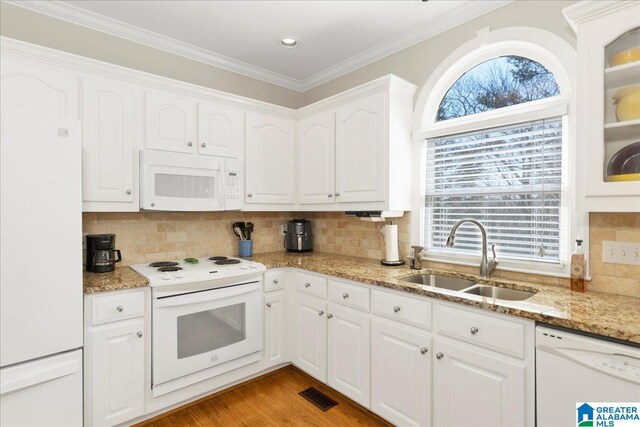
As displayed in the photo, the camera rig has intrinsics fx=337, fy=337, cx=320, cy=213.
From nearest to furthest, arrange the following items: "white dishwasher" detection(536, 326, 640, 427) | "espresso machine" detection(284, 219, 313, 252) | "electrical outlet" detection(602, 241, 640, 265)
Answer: "white dishwasher" detection(536, 326, 640, 427) → "electrical outlet" detection(602, 241, 640, 265) → "espresso machine" detection(284, 219, 313, 252)

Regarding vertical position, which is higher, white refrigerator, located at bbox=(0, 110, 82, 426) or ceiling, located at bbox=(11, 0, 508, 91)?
ceiling, located at bbox=(11, 0, 508, 91)

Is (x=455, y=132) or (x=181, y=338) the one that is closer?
(x=181, y=338)

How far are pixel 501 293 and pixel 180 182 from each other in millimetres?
2293

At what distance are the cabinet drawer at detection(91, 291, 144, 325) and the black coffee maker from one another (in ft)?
1.41

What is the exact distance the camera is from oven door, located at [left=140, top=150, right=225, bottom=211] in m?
2.36

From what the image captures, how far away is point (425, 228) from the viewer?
8.64 feet

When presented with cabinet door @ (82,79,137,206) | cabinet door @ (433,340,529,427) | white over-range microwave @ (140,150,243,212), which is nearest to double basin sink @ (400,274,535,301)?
cabinet door @ (433,340,529,427)

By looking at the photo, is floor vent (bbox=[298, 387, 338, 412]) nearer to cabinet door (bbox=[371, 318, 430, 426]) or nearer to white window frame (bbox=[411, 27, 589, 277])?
cabinet door (bbox=[371, 318, 430, 426])

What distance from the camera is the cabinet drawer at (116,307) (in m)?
1.91

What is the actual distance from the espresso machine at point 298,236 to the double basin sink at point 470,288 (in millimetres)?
1318

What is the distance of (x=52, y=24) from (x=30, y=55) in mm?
538

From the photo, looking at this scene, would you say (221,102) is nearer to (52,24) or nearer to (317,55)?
(317,55)

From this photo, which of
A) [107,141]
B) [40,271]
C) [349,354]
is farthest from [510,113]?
[40,271]

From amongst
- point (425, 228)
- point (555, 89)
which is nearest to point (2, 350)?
point (425, 228)
